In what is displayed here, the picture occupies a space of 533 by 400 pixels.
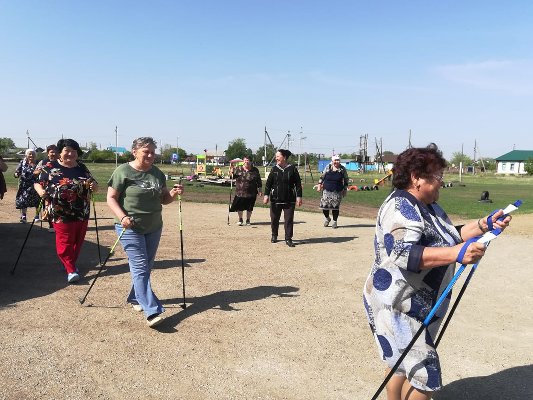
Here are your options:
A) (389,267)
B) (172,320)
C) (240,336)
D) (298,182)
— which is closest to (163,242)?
(298,182)

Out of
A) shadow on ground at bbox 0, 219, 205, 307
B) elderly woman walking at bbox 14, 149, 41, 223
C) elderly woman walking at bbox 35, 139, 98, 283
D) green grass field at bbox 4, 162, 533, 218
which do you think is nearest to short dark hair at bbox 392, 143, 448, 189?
shadow on ground at bbox 0, 219, 205, 307

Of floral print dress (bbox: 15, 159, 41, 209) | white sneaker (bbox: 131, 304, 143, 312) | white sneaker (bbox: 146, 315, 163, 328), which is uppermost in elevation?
floral print dress (bbox: 15, 159, 41, 209)

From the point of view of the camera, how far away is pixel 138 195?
4.95 m

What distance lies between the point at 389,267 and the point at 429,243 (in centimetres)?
28

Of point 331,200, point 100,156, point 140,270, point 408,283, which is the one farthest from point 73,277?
point 100,156

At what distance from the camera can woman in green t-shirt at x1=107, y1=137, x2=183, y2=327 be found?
4.82 meters

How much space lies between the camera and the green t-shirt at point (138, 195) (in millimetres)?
4914

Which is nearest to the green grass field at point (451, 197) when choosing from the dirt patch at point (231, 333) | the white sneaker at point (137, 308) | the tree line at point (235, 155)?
the dirt patch at point (231, 333)

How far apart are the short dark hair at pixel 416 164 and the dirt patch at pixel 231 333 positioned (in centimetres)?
188

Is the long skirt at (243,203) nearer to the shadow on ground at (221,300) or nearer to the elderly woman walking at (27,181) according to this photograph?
the elderly woman walking at (27,181)

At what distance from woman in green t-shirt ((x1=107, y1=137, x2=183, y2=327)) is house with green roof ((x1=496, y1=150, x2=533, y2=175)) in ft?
347

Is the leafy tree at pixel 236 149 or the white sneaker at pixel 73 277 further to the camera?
the leafy tree at pixel 236 149

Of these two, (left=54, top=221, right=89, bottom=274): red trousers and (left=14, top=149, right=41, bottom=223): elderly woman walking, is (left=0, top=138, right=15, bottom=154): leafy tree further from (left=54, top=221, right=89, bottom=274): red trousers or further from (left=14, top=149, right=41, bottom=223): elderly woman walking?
(left=54, top=221, right=89, bottom=274): red trousers

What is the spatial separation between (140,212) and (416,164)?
312cm
